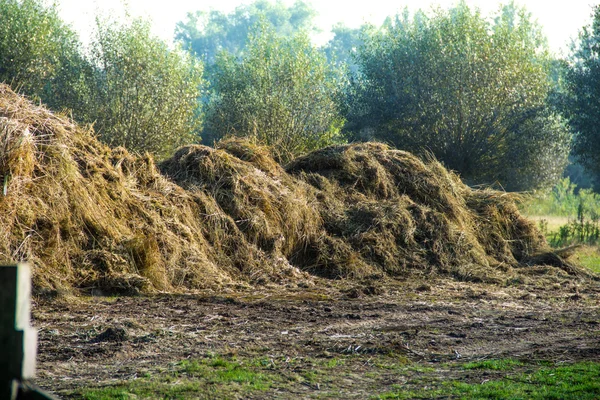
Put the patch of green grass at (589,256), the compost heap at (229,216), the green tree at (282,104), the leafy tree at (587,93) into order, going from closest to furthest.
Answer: the compost heap at (229,216)
the patch of green grass at (589,256)
the leafy tree at (587,93)
the green tree at (282,104)

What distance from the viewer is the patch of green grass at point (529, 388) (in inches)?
212

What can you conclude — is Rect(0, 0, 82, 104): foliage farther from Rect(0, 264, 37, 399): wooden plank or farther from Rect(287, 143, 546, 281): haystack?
Rect(0, 264, 37, 399): wooden plank

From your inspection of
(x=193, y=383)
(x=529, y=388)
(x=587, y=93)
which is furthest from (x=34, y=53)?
(x=529, y=388)

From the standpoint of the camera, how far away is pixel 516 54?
2528 centimetres

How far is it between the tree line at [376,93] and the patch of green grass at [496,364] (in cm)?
1690

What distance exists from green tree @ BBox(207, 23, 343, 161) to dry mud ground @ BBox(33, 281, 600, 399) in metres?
15.2

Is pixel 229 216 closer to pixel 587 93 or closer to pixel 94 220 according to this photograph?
pixel 94 220

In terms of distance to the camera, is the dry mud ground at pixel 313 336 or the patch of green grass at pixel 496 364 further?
the patch of green grass at pixel 496 364

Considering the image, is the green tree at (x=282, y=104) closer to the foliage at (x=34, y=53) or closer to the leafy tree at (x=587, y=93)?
the foliage at (x=34, y=53)

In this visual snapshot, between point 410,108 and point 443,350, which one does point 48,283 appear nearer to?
point 443,350

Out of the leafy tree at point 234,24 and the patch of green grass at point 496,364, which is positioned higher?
the leafy tree at point 234,24

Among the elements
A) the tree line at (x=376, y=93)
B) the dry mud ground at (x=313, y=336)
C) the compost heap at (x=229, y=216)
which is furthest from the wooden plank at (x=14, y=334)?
the tree line at (x=376, y=93)

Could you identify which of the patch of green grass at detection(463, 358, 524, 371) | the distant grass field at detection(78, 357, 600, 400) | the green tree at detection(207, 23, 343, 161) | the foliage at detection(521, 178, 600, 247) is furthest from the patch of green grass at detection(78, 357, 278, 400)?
the green tree at detection(207, 23, 343, 161)

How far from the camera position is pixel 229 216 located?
12.9 metres
